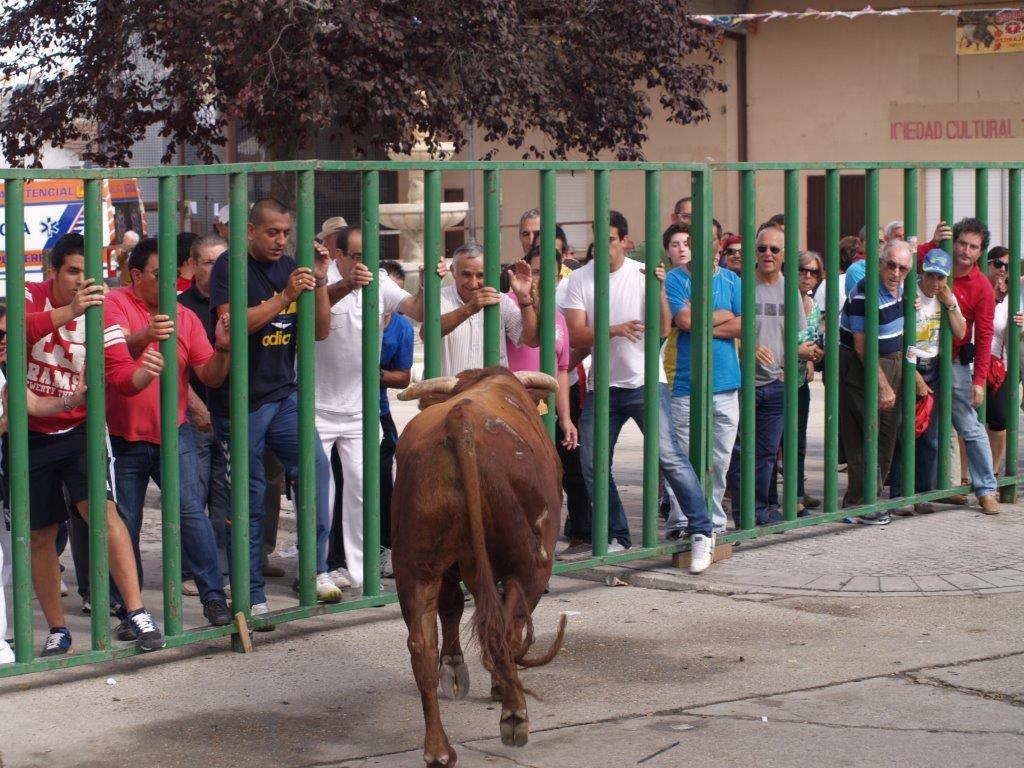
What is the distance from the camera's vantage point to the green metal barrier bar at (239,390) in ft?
22.1

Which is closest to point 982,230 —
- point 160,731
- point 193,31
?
point 160,731

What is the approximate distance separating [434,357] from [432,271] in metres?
0.38

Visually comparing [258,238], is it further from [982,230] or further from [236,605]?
[982,230]

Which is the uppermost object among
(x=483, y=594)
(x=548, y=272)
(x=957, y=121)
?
(x=957, y=121)

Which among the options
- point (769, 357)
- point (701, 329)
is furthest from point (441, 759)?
point (769, 357)

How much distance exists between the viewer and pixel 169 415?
260 inches

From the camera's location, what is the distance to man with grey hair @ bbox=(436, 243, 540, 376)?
297 inches

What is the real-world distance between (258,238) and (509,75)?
8619 mm

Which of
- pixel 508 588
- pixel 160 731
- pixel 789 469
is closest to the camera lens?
pixel 508 588

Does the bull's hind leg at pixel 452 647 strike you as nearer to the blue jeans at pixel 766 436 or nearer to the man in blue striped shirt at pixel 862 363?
the blue jeans at pixel 766 436

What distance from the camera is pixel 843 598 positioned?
7922 millimetres

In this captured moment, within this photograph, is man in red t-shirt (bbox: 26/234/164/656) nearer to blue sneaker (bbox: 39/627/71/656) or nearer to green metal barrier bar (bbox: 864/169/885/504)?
blue sneaker (bbox: 39/627/71/656)

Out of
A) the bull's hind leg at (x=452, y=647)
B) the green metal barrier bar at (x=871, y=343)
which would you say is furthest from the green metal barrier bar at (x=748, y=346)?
the bull's hind leg at (x=452, y=647)

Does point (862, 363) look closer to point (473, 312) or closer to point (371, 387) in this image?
point (473, 312)
